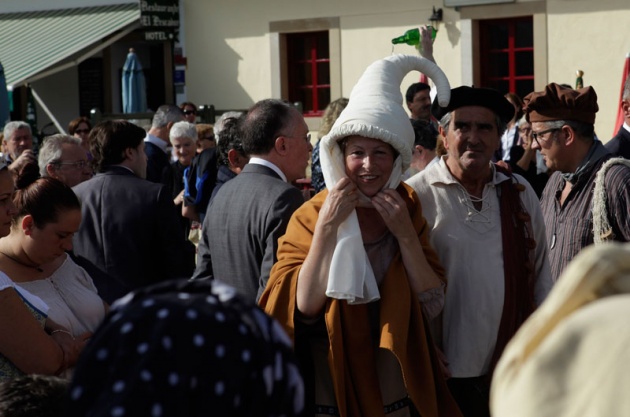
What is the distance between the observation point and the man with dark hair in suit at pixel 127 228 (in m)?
5.38

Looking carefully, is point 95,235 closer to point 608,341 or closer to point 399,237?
point 399,237

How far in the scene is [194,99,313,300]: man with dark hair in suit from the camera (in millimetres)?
4398

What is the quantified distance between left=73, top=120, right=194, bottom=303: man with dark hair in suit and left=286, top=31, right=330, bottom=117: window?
13851 mm

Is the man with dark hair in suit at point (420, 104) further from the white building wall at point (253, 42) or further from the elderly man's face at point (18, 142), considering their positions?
the white building wall at point (253, 42)

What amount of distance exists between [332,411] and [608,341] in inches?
105

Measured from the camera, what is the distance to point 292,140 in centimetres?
475

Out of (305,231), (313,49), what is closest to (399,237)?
(305,231)

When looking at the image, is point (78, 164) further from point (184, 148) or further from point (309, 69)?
point (309, 69)

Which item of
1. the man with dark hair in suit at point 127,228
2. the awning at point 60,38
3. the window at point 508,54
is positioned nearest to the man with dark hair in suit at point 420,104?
the man with dark hair in suit at point 127,228

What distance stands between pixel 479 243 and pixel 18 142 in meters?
7.54

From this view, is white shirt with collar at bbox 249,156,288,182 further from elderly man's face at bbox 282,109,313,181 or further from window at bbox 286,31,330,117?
window at bbox 286,31,330,117

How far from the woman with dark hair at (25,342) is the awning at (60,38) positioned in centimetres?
1725

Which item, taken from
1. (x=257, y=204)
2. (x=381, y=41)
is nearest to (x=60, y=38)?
(x=381, y=41)

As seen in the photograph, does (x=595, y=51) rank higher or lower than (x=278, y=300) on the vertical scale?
higher
